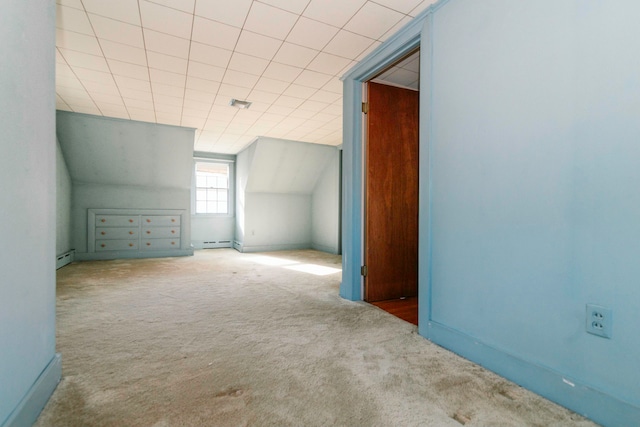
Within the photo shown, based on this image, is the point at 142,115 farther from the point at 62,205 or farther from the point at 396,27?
the point at 396,27

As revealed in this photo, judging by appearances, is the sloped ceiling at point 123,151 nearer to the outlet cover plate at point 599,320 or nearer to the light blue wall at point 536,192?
the light blue wall at point 536,192

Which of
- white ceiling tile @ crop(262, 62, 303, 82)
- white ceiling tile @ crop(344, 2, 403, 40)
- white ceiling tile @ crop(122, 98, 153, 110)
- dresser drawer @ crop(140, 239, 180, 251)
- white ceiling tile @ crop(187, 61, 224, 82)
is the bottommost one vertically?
dresser drawer @ crop(140, 239, 180, 251)

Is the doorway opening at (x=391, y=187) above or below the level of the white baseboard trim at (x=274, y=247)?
above

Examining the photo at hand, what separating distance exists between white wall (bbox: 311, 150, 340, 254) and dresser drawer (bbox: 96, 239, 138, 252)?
13.2 ft

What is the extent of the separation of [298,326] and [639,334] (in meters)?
1.94

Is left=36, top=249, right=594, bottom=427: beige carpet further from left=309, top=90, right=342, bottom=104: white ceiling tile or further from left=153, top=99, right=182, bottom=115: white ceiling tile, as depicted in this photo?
left=153, top=99, right=182, bottom=115: white ceiling tile

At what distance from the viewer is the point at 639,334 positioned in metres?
1.20

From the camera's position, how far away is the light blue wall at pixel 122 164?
517cm

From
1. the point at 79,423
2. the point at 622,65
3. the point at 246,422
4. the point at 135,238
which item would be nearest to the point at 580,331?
the point at 622,65

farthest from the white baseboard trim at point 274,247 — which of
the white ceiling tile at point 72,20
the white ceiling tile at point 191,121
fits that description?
the white ceiling tile at point 72,20

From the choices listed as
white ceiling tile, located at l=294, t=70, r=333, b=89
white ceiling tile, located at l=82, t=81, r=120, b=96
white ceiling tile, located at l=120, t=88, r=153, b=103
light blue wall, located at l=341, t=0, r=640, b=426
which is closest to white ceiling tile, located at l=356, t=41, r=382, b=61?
white ceiling tile, located at l=294, t=70, r=333, b=89

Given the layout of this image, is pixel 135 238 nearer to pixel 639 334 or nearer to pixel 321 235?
pixel 321 235

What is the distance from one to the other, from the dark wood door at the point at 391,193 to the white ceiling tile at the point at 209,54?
1.53 metres

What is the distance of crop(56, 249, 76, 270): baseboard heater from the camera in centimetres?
479
